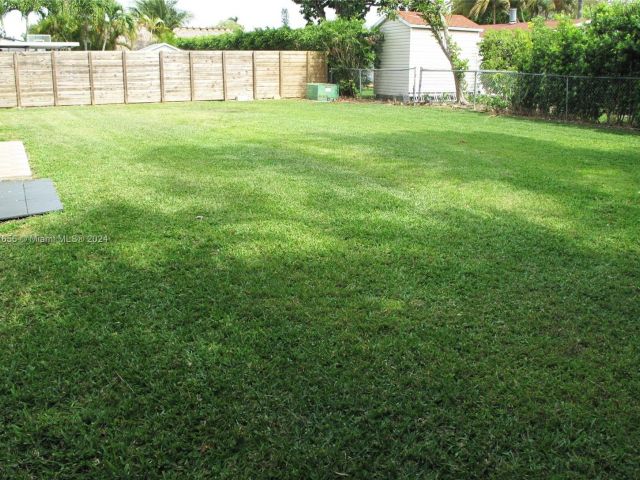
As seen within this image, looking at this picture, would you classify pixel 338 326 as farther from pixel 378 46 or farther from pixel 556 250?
pixel 378 46

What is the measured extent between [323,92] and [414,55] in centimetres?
408

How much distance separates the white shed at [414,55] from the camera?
23.1 m

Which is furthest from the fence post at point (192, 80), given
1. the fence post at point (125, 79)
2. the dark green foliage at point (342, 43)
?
the dark green foliage at point (342, 43)

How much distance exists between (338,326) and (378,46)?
2323 cm

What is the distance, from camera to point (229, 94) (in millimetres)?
22516

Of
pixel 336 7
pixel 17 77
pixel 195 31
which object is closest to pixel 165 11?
pixel 195 31

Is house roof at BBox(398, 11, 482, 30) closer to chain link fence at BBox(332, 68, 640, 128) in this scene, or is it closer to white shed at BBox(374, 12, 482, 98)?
white shed at BBox(374, 12, 482, 98)

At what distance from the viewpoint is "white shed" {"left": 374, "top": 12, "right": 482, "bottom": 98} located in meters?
23.1

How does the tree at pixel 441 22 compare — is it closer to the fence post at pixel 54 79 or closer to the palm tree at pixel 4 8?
the fence post at pixel 54 79

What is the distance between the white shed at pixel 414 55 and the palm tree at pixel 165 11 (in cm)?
3484

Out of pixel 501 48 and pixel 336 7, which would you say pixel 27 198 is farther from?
pixel 336 7

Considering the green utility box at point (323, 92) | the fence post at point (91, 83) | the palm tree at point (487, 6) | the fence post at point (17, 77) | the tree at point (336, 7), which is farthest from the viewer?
the palm tree at point (487, 6)

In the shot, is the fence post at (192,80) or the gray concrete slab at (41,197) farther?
the fence post at (192,80)

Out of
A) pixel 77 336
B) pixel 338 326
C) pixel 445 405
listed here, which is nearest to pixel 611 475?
pixel 445 405
